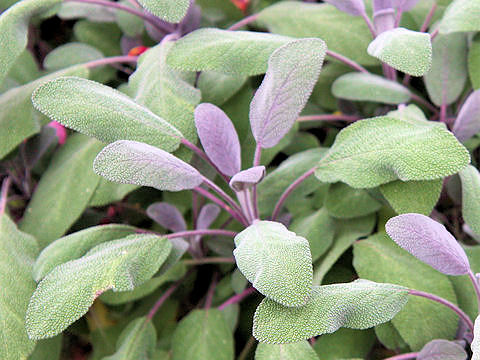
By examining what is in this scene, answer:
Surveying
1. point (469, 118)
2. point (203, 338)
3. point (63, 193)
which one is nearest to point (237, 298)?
point (203, 338)

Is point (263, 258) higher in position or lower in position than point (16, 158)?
higher

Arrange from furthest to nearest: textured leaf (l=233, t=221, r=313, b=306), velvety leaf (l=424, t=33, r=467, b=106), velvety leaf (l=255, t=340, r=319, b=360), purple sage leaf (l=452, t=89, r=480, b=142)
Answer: velvety leaf (l=424, t=33, r=467, b=106)
purple sage leaf (l=452, t=89, r=480, b=142)
velvety leaf (l=255, t=340, r=319, b=360)
textured leaf (l=233, t=221, r=313, b=306)

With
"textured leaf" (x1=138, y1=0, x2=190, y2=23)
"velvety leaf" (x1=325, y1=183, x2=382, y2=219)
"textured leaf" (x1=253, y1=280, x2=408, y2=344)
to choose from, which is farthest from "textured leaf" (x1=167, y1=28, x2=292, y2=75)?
"textured leaf" (x1=253, y1=280, x2=408, y2=344)

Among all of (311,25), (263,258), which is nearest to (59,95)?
(263,258)

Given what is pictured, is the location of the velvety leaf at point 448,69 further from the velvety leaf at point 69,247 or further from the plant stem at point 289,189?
the velvety leaf at point 69,247

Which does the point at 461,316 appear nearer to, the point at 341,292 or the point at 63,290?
the point at 341,292

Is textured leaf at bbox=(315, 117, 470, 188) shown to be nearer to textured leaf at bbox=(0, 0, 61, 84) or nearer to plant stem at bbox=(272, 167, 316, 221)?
plant stem at bbox=(272, 167, 316, 221)

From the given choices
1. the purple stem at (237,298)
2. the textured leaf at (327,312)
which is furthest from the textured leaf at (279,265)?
the purple stem at (237,298)
